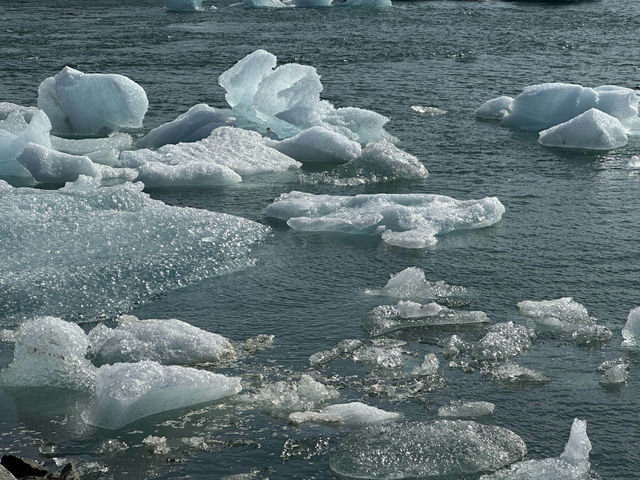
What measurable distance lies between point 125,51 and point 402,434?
17514mm

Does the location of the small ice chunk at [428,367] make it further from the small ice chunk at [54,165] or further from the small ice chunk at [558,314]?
the small ice chunk at [54,165]

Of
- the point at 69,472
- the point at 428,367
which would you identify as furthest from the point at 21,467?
the point at 428,367

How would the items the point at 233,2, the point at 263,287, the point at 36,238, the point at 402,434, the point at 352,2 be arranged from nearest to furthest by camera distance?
the point at 402,434, the point at 263,287, the point at 36,238, the point at 352,2, the point at 233,2

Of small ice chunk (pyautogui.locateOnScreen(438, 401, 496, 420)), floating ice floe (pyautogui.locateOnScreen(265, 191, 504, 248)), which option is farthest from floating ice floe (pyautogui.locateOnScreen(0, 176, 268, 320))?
small ice chunk (pyautogui.locateOnScreen(438, 401, 496, 420))

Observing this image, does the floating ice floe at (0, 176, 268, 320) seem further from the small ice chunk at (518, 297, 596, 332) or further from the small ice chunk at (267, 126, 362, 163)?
the small ice chunk at (267, 126, 362, 163)

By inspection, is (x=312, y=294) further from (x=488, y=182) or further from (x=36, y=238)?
(x=488, y=182)

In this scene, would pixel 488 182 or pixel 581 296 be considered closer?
pixel 581 296

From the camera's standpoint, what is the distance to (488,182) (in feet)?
38.1

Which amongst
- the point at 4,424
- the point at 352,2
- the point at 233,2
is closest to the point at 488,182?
the point at 4,424

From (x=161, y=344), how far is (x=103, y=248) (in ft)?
6.75

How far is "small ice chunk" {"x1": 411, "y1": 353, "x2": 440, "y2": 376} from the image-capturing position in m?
6.79

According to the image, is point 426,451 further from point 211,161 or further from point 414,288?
point 211,161

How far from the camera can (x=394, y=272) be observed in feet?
28.8

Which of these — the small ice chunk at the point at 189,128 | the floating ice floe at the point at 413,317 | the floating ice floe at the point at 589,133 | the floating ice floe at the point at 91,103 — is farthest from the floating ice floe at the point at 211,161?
the floating ice floe at the point at 413,317
